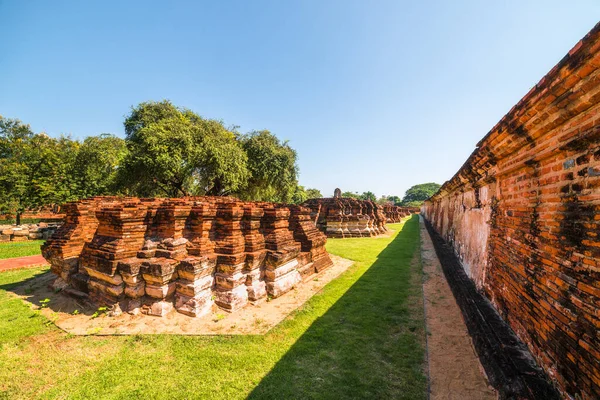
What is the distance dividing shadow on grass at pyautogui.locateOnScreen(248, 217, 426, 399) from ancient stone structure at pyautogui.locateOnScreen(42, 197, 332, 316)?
1.54 metres

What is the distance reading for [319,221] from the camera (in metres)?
14.0

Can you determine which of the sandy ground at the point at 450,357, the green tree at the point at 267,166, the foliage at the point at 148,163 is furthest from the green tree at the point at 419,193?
the sandy ground at the point at 450,357

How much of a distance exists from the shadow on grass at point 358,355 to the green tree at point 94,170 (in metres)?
15.9

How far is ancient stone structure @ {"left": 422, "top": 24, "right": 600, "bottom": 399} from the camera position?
159 cm

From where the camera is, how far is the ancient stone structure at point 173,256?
4090 mm

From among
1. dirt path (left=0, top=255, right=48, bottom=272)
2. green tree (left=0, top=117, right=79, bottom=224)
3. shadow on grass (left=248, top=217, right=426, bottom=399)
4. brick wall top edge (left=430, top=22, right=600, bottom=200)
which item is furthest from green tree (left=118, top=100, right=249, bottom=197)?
brick wall top edge (left=430, top=22, right=600, bottom=200)

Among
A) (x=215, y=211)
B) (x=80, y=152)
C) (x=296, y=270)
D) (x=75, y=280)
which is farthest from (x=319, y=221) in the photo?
(x=80, y=152)

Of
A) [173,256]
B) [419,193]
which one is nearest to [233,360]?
[173,256]

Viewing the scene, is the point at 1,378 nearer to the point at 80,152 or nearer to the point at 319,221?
the point at 319,221

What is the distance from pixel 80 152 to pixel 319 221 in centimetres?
1638

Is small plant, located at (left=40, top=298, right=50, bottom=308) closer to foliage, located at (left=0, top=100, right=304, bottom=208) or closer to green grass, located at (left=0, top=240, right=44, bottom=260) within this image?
green grass, located at (left=0, top=240, right=44, bottom=260)

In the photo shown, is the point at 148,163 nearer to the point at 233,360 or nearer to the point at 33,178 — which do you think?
the point at 33,178

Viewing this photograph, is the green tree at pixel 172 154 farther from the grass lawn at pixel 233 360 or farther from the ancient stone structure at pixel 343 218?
the grass lawn at pixel 233 360

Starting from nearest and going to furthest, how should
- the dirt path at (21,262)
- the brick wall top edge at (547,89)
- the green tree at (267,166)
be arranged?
the brick wall top edge at (547,89), the dirt path at (21,262), the green tree at (267,166)
